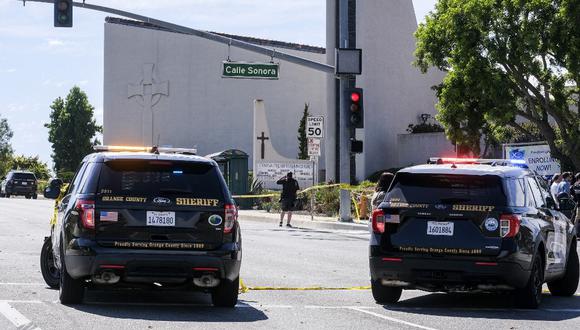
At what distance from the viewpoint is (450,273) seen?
41.3ft

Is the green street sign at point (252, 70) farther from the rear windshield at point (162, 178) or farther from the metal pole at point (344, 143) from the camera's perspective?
the rear windshield at point (162, 178)

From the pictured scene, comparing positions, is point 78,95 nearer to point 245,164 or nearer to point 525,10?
point 245,164

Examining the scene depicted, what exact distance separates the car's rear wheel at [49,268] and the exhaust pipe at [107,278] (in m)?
2.28

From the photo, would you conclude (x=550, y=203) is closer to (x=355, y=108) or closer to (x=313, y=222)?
(x=355, y=108)

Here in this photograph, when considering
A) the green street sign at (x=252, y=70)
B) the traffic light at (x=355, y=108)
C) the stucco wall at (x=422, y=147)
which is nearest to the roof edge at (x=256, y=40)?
the stucco wall at (x=422, y=147)

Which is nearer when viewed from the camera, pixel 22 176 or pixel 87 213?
pixel 87 213

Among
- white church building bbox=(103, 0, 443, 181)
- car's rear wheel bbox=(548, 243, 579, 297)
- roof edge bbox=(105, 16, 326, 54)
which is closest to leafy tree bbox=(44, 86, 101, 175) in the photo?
white church building bbox=(103, 0, 443, 181)

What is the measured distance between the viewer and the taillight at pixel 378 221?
13031 millimetres

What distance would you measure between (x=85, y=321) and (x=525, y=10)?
30.4m

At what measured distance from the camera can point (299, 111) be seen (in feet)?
277

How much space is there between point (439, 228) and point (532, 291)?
1268 mm

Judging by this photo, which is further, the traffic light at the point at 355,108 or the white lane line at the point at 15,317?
the traffic light at the point at 355,108

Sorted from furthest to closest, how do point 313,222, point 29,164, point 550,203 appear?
point 29,164
point 313,222
point 550,203

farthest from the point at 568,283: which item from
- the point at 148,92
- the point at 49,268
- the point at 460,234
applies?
the point at 148,92
